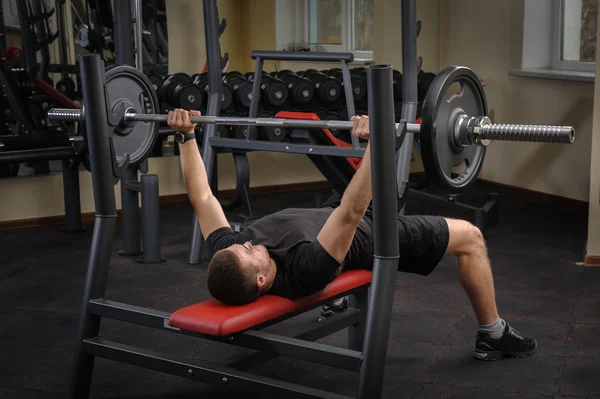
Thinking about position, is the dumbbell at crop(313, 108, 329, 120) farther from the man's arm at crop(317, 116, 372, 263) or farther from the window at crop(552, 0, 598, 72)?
the man's arm at crop(317, 116, 372, 263)

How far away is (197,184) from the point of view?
275cm

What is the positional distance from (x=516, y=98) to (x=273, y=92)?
75.0 inches

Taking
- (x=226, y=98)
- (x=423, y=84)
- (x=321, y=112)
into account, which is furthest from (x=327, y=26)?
(x=226, y=98)

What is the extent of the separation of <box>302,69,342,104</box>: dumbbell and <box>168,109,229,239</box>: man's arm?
231 centimetres

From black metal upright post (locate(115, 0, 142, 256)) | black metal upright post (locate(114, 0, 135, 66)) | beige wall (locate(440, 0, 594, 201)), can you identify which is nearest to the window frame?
beige wall (locate(440, 0, 594, 201))

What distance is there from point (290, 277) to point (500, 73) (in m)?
3.95

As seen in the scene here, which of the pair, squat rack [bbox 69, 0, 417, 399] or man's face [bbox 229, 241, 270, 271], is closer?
squat rack [bbox 69, 0, 417, 399]

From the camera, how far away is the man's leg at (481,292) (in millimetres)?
2822

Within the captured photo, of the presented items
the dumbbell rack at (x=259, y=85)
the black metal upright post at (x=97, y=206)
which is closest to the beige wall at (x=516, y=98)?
the dumbbell rack at (x=259, y=85)

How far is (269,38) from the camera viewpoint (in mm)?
6309

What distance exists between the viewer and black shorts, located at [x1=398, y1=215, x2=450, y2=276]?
2682mm

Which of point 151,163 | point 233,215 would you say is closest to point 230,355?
point 233,215

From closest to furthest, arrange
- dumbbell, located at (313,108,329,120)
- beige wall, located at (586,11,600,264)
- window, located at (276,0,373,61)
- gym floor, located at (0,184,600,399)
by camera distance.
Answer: gym floor, located at (0,184,600,399), beige wall, located at (586,11,600,264), dumbbell, located at (313,108,329,120), window, located at (276,0,373,61)

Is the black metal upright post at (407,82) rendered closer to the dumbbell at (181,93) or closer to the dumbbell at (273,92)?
the dumbbell at (273,92)
